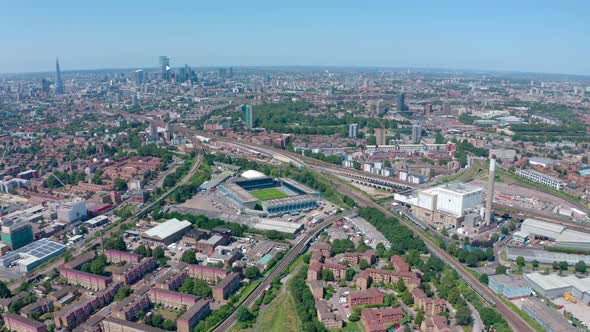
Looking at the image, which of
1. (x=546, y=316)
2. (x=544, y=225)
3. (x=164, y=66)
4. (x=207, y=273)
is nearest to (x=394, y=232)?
(x=546, y=316)

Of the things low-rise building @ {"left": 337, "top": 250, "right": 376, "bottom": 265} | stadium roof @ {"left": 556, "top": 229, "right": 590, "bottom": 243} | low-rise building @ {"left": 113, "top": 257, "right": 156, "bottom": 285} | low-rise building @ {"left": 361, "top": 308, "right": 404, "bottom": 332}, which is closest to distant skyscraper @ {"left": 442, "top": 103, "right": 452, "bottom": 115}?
stadium roof @ {"left": 556, "top": 229, "right": 590, "bottom": 243}

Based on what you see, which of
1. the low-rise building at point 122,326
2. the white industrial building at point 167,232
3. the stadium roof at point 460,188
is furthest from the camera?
the stadium roof at point 460,188

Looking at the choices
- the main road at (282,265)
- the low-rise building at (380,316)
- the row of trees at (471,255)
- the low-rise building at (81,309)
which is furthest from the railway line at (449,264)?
the low-rise building at (81,309)

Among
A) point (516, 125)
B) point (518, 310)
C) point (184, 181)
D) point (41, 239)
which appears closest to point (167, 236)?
point (41, 239)

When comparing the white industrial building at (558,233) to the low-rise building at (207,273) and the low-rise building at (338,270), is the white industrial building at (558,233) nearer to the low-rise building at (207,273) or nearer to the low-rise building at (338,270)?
the low-rise building at (338,270)

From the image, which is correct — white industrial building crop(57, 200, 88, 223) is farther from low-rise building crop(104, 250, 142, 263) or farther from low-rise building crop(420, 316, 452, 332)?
low-rise building crop(420, 316, 452, 332)

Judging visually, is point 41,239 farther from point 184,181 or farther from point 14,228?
point 184,181
